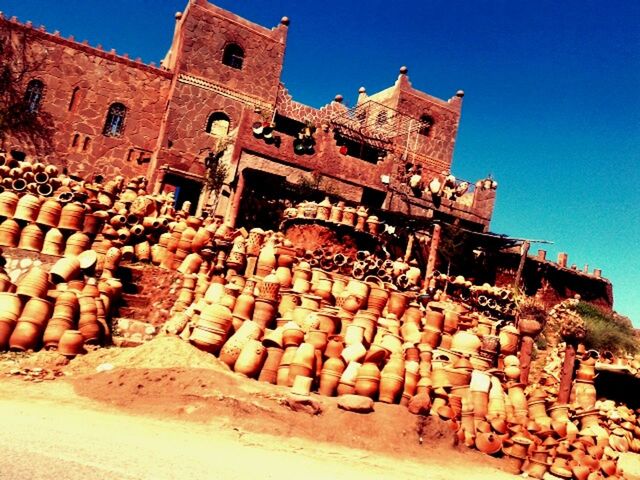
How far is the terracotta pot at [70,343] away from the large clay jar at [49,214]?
9.59ft

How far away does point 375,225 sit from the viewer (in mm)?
14594

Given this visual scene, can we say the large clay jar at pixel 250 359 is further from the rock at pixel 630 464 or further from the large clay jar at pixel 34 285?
the rock at pixel 630 464

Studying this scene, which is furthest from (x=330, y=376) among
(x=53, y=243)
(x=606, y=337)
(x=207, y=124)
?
(x=207, y=124)

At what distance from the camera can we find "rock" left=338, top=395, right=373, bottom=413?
21.2ft

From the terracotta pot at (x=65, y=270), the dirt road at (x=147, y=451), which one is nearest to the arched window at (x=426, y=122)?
the terracotta pot at (x=65, y=270)

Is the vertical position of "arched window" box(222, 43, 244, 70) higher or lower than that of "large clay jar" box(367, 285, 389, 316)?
higher

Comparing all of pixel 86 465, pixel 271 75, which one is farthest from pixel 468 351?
pixel 271 75

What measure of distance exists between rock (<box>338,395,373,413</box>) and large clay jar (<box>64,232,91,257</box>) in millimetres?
5348

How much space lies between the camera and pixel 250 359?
712cm

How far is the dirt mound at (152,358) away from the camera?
22.3ft

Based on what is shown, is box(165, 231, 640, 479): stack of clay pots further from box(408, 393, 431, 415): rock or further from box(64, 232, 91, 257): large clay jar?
box(64, 232, 91, 257): large clay jar

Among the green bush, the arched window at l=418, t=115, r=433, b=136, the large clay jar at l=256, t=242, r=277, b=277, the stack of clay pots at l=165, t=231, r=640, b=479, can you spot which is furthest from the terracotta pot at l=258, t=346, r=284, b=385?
the arched window at l=418, t=115, r=433, b=136

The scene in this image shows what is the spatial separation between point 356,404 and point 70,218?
19.7 feet

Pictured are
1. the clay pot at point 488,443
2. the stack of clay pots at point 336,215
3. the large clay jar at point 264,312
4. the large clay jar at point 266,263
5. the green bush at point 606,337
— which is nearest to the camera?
the clay pot at point 488,443
